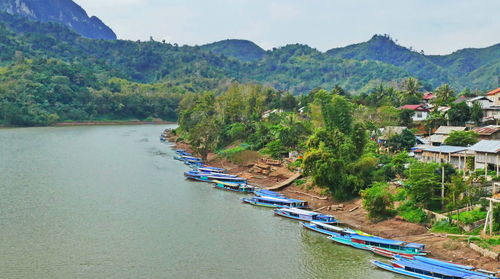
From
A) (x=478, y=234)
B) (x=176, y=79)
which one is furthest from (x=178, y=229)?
(x=176, y=79)

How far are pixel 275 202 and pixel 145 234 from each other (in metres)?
9.74

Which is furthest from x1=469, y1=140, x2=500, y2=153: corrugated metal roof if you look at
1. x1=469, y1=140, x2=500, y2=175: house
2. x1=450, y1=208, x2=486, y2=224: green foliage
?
x1=450, y1=208, x2=486, y2=224: green foliage

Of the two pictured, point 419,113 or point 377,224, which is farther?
point 419,113

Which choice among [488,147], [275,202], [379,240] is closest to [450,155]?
[488,147]

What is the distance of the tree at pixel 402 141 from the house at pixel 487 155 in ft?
32.7

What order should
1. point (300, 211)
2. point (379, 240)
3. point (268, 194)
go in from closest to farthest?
point (379, 240)
point (300, 211)
point (268, 194)

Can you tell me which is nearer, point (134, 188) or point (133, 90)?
point (134, 188)

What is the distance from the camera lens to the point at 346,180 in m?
31.6

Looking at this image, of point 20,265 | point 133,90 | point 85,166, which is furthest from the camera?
point 133,90

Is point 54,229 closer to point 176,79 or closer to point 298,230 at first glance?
point 298,230

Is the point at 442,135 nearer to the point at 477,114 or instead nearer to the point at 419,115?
the point at 477,114

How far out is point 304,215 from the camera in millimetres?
28906

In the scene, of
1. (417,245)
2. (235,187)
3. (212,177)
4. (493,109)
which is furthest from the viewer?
(493,109)

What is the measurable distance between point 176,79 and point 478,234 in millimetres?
155810
